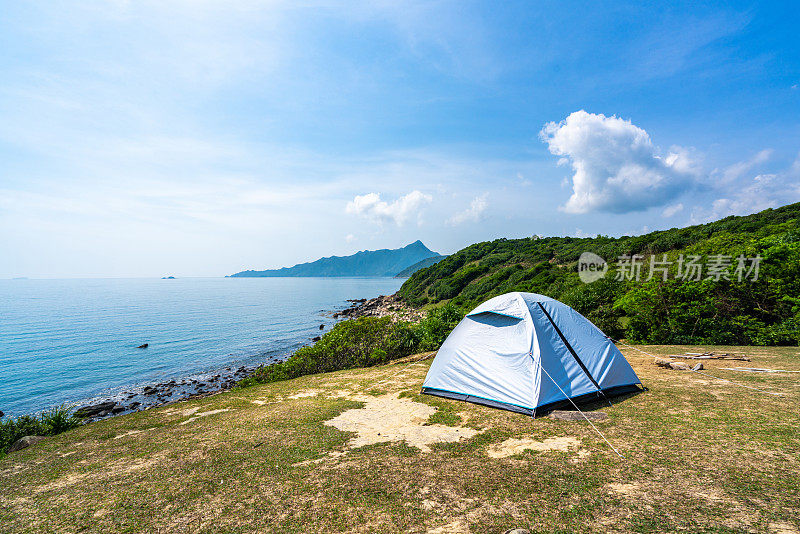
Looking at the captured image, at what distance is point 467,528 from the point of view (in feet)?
13.4

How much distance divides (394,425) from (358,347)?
949 cm

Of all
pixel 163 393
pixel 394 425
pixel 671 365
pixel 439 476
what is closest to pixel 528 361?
pixel 394 425

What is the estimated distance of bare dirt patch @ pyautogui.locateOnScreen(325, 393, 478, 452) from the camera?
6875 mm

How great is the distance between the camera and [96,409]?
18.4 meters

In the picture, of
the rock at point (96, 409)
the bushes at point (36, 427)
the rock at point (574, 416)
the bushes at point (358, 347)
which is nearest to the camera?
the rock at point (574, 416)

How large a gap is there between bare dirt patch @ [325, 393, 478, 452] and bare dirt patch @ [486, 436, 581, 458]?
747 millimetres

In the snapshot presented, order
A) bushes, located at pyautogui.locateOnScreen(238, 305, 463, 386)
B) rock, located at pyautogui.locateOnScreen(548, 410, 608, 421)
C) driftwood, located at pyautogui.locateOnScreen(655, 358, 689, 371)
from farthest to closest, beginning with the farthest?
bushes, located at pyautogui.locateOnScreen(238, 305, 463, 386) < driftwood, located at pyautogui.locateOnScreen(655, 358, 689, 371) < rock, located at pyautogui.locateOnScreen(548, 410, 608, 421)

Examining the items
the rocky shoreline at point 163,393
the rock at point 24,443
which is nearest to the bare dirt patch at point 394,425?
the rock at point 24,443

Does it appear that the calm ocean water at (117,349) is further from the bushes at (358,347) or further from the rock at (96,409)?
the bushes at (358,347)

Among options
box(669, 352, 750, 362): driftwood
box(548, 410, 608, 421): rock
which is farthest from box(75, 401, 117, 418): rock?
box(669, 352, 750, 362): driftwood

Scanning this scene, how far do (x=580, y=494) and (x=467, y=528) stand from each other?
1773 mm

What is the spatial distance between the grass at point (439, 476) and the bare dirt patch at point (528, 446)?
165 mm

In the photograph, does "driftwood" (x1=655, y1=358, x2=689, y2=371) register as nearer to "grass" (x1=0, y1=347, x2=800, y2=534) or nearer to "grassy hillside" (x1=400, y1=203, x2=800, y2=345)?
"grass" (x1=0, y1=347, x2=800, y2=534)

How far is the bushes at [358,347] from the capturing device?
15984 mm
